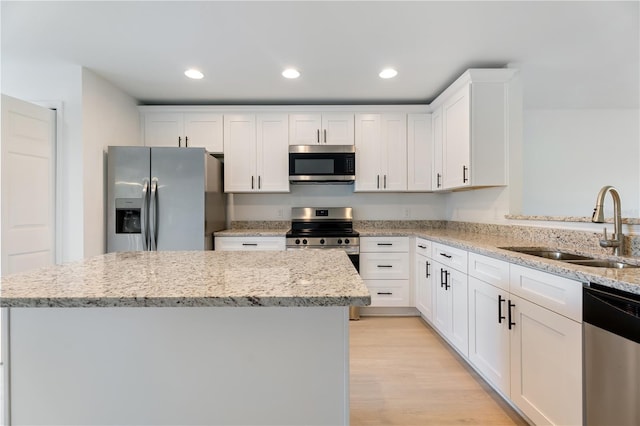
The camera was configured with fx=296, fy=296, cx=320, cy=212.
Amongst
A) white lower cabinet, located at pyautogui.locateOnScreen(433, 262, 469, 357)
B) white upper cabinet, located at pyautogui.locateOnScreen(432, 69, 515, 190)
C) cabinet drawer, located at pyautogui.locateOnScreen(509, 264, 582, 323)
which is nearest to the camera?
cabinet drawer, located at pyautogui.locateOnScreen(509, 264, 582, 323)

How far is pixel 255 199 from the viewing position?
3.85m

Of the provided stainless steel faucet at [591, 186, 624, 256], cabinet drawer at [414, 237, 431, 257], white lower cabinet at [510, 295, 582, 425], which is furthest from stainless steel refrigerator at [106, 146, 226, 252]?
stainless steel faucet at [591, 186, 624, 256]

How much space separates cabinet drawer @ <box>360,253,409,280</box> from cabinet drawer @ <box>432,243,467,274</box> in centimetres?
49

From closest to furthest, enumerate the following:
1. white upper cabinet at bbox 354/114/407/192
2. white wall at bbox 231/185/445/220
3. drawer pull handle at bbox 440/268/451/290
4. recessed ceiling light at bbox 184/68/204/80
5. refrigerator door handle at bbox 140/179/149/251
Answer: drawer pull handle at bbox 440/268/451/290
recessed ceiling light at bbox 184/68/204/80
refrigerator door handle at bbox 140/179/149/251
white upper cabinet at bbox 354/114/407/192
white wall at bbox 231/185/445/220

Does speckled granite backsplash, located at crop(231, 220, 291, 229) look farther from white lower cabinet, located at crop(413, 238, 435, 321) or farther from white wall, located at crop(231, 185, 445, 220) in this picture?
white lower cabinet, located at crop(413, 238, 435, 321)

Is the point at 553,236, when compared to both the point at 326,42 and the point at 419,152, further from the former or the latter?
the point at 326,42

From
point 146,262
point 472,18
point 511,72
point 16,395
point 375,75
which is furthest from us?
point 375,75

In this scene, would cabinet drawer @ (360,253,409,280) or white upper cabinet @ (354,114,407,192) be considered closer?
cabinet drawer @ (360,253,409,280)

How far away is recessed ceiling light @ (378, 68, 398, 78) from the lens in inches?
107

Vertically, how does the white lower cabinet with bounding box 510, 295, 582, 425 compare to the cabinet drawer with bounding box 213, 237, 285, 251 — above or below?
below

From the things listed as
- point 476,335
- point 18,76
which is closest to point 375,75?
point 476,335

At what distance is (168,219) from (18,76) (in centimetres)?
181

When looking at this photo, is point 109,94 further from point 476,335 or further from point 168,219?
point 476,335

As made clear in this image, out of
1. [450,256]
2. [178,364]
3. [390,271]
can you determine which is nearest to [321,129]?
[390,271]
